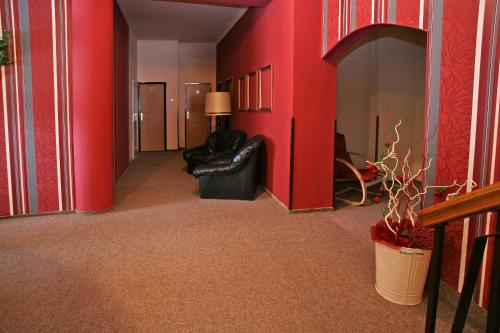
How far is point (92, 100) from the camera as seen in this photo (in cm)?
458

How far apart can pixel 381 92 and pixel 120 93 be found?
474 cm

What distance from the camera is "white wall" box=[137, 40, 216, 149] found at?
1052 centimetres

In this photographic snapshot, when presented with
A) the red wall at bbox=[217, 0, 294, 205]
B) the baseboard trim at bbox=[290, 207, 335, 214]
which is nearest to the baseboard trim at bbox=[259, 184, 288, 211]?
the red wall at bbox=[217, 0, 294, 205]

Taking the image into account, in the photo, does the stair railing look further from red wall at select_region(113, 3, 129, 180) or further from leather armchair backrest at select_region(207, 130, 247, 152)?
red wall at select_region(113, 3, 129, 180)

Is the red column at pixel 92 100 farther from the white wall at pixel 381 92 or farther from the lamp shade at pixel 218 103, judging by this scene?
the white wall at pixel 381 92

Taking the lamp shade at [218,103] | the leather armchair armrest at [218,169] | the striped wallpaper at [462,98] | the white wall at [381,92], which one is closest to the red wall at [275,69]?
the leather armchair armrest at [218,169]

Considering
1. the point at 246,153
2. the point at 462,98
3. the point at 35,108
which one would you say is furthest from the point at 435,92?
the point at 35,108

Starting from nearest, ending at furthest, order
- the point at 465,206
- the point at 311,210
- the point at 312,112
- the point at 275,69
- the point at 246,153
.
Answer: the point at 465,206 → the point at 312,112 → the point at 311,210 → the point at 275,69 → the point at 246,153

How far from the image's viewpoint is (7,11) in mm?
4289

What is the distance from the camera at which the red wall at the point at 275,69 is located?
192 inches

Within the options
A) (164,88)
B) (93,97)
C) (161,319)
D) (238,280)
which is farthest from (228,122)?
(161,319)

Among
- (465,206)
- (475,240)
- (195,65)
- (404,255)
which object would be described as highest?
(195,65)

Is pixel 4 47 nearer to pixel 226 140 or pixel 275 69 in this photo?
pixel 275 69

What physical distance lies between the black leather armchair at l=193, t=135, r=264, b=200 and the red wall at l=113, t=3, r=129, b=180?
6.32 ft
